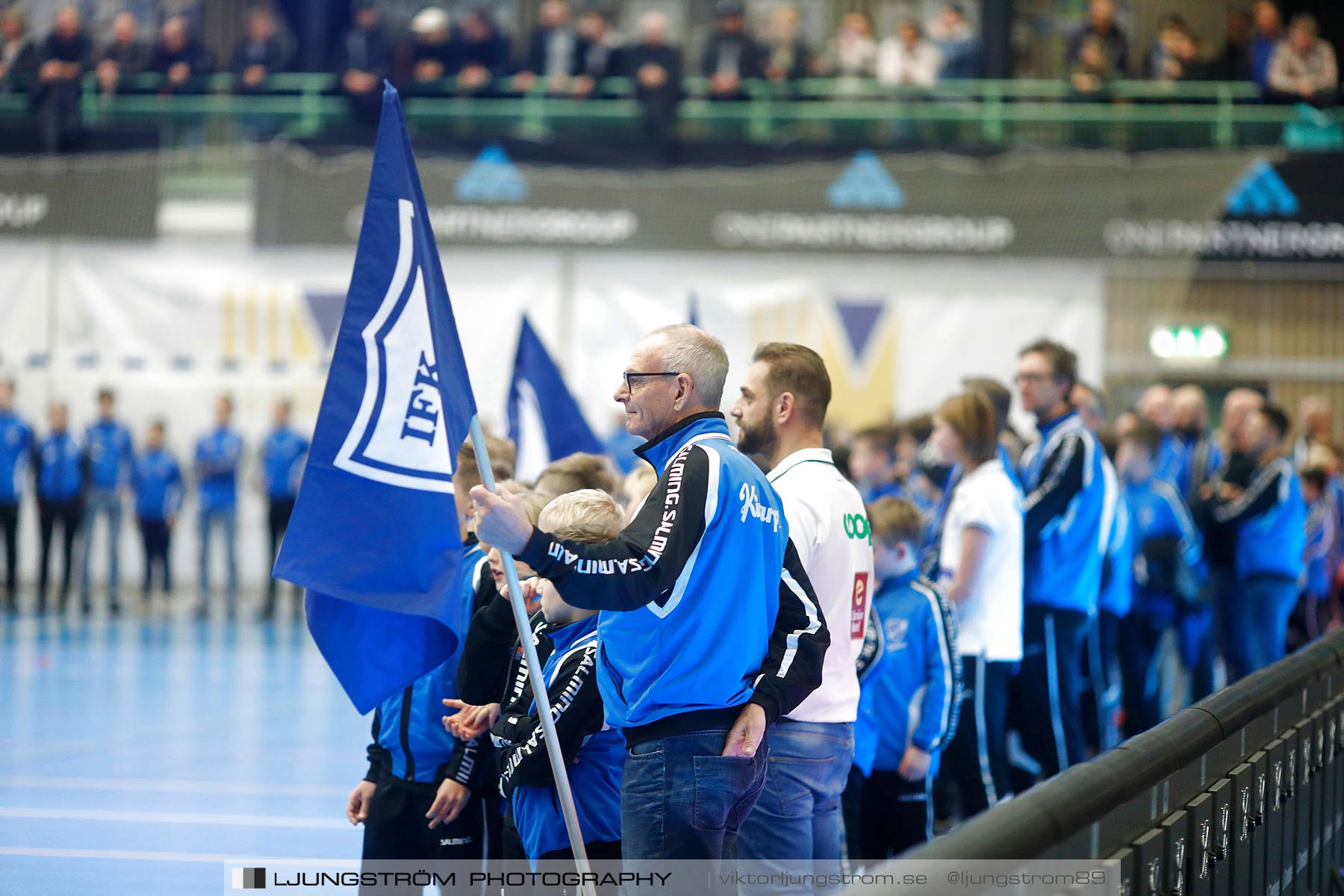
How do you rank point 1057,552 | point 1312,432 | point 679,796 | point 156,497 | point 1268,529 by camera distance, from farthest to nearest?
point 156,497, point 1312,432, point 1268,529, point 1057,552, point 679,796

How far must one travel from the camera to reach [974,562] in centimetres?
607

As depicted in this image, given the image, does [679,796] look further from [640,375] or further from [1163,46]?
[1163,46]

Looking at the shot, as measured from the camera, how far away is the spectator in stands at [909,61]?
1814cm

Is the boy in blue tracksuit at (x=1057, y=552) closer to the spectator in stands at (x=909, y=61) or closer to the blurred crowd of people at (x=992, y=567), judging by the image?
the blurred crowd of people at (x=992, y=567)

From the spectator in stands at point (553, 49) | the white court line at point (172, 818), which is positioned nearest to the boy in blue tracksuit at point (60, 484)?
the spectator in stands at point (553, 49)

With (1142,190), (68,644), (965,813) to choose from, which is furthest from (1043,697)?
(1142,190)

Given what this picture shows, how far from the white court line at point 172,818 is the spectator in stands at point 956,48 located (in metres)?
13.6

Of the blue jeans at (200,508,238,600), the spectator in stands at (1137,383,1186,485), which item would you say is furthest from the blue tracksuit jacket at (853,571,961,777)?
the blue jeans at (200,508,238,600)

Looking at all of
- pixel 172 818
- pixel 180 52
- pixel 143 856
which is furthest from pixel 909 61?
pixel 143 856

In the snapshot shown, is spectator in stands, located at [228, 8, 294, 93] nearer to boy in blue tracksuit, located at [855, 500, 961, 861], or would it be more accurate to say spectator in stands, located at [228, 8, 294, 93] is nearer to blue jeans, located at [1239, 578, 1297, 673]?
blue jeans, located at [1239, 578, 1297, 673]

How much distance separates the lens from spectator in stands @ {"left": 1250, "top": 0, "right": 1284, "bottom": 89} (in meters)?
17.7

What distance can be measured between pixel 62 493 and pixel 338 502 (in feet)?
44.7

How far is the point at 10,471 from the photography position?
15984 mm

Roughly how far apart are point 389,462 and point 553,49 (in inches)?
634
